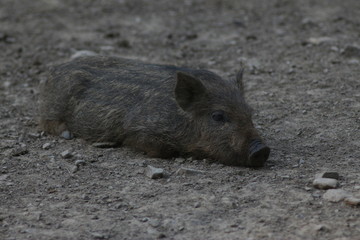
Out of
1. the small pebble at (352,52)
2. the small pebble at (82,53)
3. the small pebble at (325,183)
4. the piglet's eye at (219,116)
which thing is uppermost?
the small pebble at (352,52)

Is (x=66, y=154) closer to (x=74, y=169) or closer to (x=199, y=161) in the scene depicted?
(x=74, y=169)

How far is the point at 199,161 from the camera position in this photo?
21.9 ft

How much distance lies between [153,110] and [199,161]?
2.73 ft

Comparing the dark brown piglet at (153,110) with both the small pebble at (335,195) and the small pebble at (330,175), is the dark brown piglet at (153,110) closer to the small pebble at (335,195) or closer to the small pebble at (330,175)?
the small pebble at (330,175)

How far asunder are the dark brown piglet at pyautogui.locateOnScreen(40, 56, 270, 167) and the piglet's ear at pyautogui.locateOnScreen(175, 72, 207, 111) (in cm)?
1

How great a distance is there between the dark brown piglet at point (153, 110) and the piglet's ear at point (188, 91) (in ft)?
0.04

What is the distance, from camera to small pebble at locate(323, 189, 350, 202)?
521 cm

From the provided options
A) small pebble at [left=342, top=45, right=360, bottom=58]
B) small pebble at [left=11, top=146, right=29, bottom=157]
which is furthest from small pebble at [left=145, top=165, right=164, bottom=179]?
small pebble at [left=342, top=45, right=360, bottom=58]

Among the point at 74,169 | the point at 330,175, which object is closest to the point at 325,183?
the point at 330,175

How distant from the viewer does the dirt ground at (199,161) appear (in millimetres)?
5074

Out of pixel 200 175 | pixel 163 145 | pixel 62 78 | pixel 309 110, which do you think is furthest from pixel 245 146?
pixel 62 78

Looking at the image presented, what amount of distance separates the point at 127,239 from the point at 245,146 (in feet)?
6.36

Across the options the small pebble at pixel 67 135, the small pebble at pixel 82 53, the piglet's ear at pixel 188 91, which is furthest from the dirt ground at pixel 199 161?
the piglet's ear at pixel 188 91

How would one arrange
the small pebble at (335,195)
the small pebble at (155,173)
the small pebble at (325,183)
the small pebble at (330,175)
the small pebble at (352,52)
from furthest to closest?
the small pebble at (352,52), the small pebble at (155,173), the small pebble at (330,175), the small pebble at (325,183), the small pebble at (335,195)
